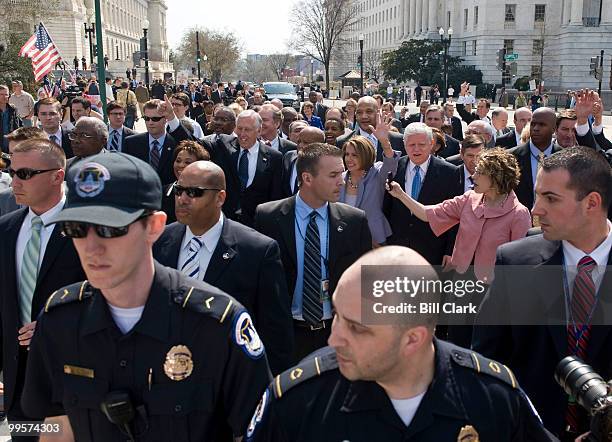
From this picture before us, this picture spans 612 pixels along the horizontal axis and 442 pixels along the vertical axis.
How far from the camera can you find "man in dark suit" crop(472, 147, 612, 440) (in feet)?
10.1

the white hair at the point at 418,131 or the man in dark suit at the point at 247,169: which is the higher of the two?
the white hair at the point at 418,131

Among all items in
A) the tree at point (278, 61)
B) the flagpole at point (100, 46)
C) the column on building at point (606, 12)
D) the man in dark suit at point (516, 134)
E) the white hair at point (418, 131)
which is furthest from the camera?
the tree at point (278, 61)

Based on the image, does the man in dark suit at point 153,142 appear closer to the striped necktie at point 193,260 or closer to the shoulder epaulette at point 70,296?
the striped necktie at point 193,260

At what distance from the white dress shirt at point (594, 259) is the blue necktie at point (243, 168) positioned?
17.0ft

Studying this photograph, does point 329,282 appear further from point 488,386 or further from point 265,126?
point 265,126

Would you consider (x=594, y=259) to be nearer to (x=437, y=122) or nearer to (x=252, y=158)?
(x=252, y=158)

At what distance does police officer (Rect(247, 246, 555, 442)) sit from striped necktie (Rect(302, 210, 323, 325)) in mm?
2631

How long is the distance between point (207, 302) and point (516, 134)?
812 cm

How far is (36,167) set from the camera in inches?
157

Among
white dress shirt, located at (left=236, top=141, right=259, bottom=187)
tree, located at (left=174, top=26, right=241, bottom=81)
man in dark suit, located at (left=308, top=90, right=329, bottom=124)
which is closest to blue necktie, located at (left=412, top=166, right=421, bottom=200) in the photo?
white dress shirt, located at (left=236, top=141, right=259, bottom=187)

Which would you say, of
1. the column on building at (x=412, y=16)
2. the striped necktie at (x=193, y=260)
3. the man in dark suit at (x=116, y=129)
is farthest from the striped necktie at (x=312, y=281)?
the column on building at (x=412, y=16)

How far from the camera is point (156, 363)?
2.34 metres

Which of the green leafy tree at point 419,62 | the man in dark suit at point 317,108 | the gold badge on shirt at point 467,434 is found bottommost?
the gold badge on shirt at point 467,434

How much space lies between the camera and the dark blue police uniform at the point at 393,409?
2082mm
